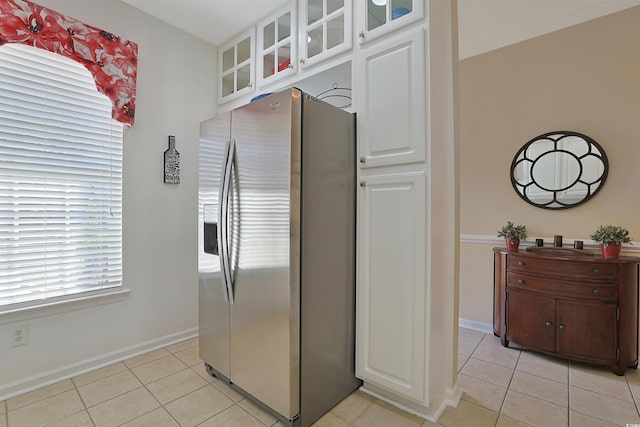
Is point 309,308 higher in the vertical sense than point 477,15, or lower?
lower

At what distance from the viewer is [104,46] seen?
2090 mm

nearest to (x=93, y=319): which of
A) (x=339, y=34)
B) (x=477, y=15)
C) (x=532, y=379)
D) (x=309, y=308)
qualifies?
(x=309, y=308)

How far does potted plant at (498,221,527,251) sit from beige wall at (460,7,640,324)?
15cm

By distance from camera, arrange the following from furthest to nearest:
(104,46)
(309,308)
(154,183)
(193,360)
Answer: (154,183), (193,360), (104,46), (309,308)

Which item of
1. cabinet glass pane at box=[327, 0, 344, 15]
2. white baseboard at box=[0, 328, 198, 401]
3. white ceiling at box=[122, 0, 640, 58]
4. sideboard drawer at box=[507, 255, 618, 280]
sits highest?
white ceiling at box=[122, 0, 640, 58]

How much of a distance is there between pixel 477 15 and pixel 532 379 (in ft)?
8.98

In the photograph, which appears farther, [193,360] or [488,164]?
[488,164]

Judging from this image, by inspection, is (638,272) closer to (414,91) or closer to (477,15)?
(414,91)

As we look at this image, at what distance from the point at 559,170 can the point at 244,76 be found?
277cm

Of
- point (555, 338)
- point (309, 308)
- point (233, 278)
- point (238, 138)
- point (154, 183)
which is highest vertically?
point (238, 138)

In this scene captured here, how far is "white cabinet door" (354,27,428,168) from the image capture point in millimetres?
1549

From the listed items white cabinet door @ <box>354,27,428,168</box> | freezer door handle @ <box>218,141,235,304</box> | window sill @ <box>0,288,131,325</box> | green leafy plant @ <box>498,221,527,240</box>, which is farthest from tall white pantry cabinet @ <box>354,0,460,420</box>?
window sill @ <box>0,288,131,325</box>

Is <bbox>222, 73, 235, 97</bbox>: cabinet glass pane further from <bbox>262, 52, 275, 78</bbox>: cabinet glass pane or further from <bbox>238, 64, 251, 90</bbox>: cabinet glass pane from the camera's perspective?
<bbox>262, 52, 275, 78</bbox>: cabinet glass pane

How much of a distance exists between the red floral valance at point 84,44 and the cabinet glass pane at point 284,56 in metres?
1.08
